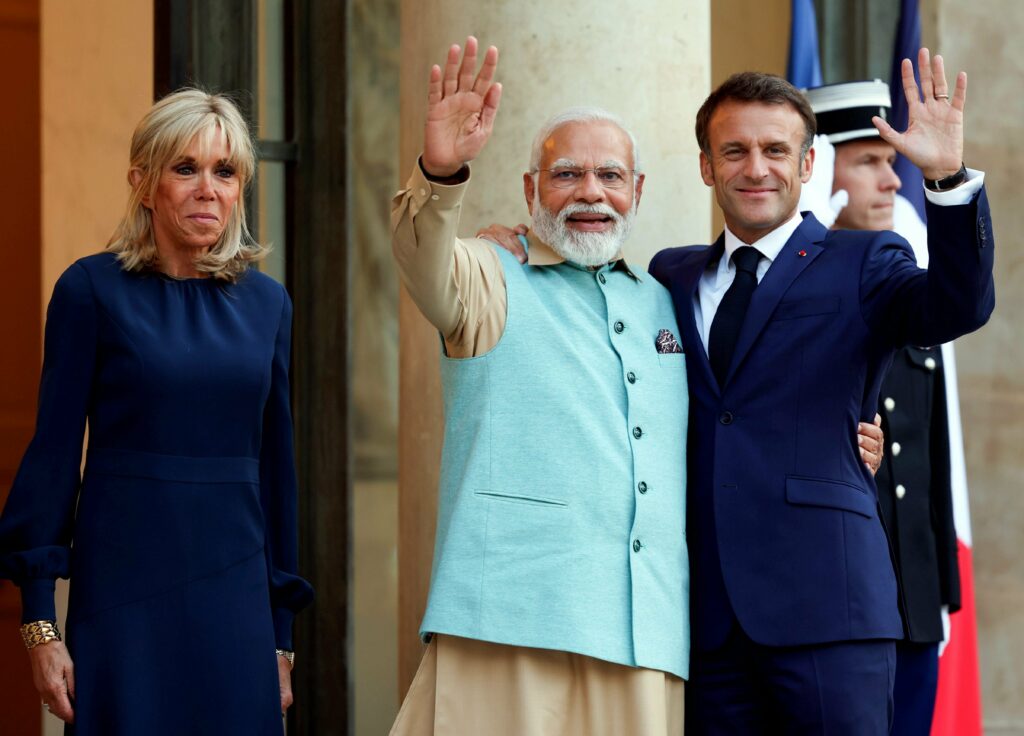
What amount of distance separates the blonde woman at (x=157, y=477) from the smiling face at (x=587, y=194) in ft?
2.09

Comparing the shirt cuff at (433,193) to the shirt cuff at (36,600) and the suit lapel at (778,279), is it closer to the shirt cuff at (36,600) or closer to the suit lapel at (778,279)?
the suit lapel at (778,279)

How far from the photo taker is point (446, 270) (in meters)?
2.96

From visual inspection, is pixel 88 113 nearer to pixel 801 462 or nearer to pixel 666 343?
pixel 666 343

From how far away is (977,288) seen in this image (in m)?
2.88

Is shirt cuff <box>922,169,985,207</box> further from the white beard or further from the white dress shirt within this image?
the white beard

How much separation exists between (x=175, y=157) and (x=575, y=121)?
32.4 inches

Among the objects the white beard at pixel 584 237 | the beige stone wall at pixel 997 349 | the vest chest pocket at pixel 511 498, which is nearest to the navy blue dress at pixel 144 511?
the vest chest pocket at pixel 511 498

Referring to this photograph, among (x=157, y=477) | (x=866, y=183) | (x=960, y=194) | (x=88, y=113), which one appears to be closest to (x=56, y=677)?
(x=157, y=477)

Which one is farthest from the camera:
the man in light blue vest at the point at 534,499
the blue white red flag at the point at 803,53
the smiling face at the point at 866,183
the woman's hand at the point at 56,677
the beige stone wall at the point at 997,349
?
the beige stone wall at the point at 997,349

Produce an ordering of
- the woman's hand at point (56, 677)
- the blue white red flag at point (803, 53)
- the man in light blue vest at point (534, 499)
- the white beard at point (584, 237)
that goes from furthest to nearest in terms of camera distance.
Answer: the blue white red flag at point (803, 53), the white beard at point (584, 237), the man in light blue vest at point (534, 499), the woman's hand at point (56, 677)

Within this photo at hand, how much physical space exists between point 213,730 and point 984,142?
3.76 metres

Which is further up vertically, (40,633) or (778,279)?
(778,279)

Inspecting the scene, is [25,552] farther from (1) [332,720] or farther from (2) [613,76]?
(1) [332,720]

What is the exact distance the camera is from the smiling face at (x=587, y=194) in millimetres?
3227
